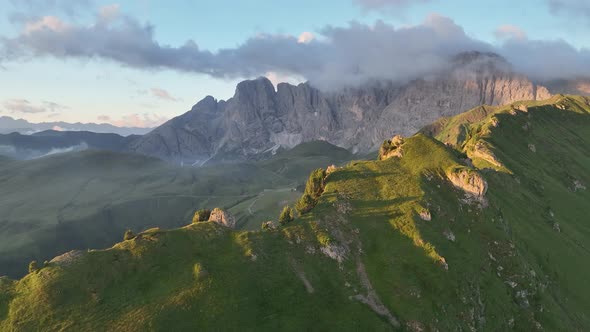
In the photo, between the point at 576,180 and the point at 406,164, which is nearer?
the point at 406,164

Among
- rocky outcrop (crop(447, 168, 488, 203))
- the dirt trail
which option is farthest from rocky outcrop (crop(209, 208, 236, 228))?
rocky outcrop (crop(447, 168, 488, 203))

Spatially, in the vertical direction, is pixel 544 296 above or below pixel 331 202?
below

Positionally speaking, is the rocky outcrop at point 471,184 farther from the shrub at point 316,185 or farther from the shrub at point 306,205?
the shrub at point 306,205

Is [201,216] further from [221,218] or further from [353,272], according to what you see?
[353,272]

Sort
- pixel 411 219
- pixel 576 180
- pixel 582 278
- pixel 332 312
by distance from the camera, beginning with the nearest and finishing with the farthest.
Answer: pixel 332 312 < pixel 411 219 < pixel 582 278 < pixel 576 180

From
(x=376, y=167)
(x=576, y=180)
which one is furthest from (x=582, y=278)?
(x=576, y=180)

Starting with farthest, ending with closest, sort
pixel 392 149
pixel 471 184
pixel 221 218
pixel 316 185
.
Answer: pixel 392 149 < pixel 316 185 < pixel 471 184 < pixel 221 218

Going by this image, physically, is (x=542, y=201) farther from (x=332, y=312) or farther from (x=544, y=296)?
(x=332, y=312)

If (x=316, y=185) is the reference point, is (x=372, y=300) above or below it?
below

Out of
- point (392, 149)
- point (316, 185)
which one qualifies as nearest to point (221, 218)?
point (316, 185)
